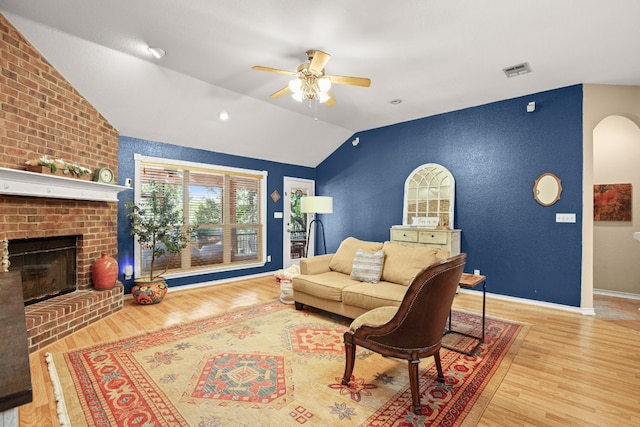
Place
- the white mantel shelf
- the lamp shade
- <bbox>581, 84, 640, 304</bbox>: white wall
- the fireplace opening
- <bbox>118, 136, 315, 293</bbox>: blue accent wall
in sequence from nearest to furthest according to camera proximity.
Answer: the white mantel shelf → the fireplace opening → <bbox>581, 84, 640, 304</bbox>: white wall → <bbox>118, 136, 315, 293</bbox>: blue accent wall → the lamp shade

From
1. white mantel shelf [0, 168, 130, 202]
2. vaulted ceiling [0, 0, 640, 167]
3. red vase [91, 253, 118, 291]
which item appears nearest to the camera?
vaulted ceiling [0, 0, 640, 167]

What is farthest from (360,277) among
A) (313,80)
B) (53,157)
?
(53,157)

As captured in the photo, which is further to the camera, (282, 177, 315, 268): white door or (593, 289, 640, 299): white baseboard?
(282, 177, 315, 268): white door

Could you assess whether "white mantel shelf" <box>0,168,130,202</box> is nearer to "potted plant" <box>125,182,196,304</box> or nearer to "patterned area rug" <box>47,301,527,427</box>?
"potted plant" <box>125,182,196,304</box>

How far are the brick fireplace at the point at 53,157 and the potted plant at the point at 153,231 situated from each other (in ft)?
0.89

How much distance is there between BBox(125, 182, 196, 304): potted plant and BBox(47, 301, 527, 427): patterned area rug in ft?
3.74

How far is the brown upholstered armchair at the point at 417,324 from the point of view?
6.44 ft

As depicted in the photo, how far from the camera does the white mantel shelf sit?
8.89 ft

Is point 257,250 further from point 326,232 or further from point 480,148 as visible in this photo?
point 480,148

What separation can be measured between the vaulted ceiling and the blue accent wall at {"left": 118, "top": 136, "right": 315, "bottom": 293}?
197 mm

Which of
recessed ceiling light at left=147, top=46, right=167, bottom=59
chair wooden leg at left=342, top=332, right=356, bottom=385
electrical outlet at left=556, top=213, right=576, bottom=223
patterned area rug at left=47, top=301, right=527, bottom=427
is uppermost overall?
recessed ceiling light at left=147, top=46, right=167, bottom=59

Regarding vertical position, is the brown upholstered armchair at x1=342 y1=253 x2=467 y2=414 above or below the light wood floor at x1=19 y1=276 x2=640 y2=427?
above

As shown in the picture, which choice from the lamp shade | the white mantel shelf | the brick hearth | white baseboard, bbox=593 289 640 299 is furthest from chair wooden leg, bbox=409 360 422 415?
white baseboard, bbox=593 289 640 299

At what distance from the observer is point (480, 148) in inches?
190
